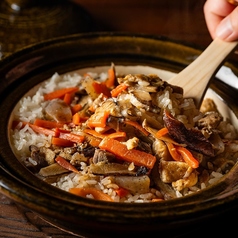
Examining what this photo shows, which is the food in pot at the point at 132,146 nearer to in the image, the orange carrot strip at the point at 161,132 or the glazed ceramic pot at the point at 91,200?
the orange carrot strip at the point at 161,132

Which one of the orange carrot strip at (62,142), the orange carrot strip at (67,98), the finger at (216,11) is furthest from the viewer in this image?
the finger at (216,11)

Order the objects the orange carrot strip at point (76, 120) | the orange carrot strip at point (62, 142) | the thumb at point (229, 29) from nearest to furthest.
A: the orange carrot strip at point (62, 142), the orange carrot strip at point (76, 120), the thumb at point (229, 29)

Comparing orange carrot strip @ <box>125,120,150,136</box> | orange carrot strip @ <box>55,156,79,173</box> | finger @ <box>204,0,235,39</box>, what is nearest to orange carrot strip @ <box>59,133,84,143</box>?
orange carrot strip @ <box>55,156,79,173</box>

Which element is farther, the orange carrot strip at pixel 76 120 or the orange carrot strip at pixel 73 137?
the orange carrot strip at pixel 76 120

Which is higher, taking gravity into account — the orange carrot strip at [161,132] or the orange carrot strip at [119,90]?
the orange carrot strip at [119,90]

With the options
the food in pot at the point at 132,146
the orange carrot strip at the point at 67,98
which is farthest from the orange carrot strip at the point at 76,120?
the orange carrot strip at the point at 67,98

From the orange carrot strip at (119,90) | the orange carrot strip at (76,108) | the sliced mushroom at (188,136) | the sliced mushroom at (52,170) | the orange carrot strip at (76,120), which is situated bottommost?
the sliced mushroom at (52,170)
